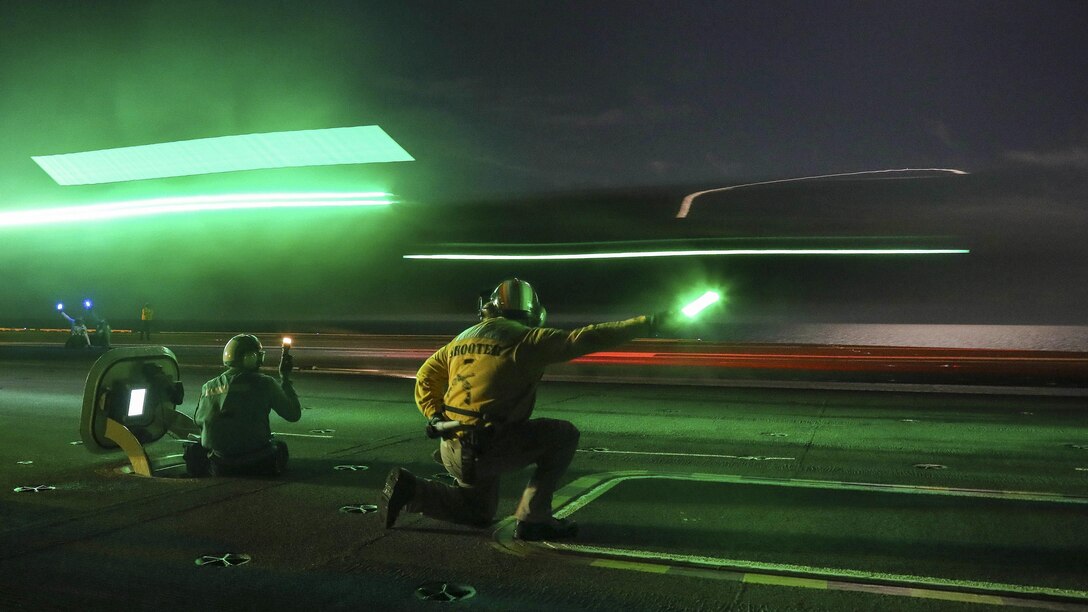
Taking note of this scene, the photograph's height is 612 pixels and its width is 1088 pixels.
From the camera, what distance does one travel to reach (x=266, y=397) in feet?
23.2

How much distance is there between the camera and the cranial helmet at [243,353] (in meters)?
6.99

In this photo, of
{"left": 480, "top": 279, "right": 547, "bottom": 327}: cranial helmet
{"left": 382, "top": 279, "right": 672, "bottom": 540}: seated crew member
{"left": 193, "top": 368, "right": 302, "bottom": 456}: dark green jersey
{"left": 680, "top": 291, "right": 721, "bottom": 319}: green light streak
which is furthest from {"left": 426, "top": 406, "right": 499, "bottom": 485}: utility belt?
{"left": 193, "top": 368, "right": 302, "bottom": 456}: dark green jersey

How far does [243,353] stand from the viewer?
7031 mm

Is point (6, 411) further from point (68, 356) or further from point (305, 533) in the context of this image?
point (68, 356)

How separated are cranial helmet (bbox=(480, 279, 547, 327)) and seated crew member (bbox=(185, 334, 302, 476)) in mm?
2643

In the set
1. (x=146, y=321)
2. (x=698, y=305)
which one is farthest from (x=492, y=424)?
(x=146, y=321)

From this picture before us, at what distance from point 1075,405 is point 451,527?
11.7 meters

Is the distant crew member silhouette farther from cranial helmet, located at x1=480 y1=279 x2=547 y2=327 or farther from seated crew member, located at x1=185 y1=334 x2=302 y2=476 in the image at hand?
cranial helmet, located at x1=480 y1=279 x2=547 y2=327

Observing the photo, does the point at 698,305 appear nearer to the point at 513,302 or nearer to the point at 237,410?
the point at 513,302

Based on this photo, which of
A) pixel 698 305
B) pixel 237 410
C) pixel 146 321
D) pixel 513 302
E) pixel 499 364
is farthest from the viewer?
pixel 146 321

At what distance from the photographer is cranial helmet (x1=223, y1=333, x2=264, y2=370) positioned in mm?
6992

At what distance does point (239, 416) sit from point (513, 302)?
3138mm

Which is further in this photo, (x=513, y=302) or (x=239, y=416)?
(x=239, y=416)

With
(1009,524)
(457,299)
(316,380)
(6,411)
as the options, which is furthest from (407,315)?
(1009,524)
